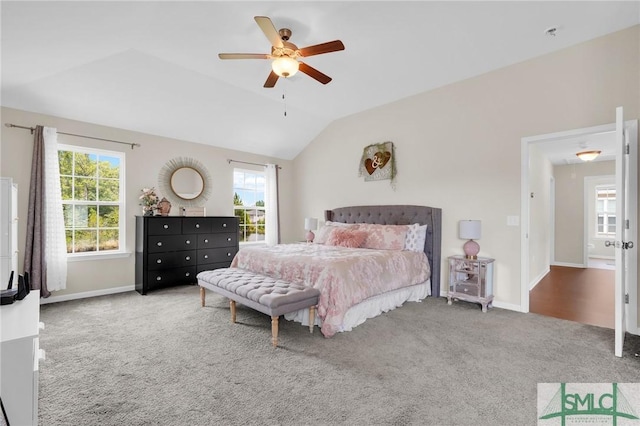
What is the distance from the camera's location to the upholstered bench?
2.69 metres

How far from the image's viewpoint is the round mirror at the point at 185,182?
16.9 feet

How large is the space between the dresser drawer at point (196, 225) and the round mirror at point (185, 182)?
50 centimetres

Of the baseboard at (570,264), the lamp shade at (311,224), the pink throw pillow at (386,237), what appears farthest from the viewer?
the baseboard at (570,264)

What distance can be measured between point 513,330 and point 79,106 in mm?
5868

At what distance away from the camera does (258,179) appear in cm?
659

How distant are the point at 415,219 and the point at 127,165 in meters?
4.49

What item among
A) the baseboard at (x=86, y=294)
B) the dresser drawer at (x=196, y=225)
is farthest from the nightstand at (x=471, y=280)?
the baseboard at (x=86, y=294)

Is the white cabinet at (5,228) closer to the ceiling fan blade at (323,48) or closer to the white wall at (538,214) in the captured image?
the ceiling fan blade at (323,48)

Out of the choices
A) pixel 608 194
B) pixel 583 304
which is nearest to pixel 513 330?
pixel 583 304

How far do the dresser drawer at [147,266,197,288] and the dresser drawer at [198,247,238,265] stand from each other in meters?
0.21

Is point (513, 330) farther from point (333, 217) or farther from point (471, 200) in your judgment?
point (333, 217)

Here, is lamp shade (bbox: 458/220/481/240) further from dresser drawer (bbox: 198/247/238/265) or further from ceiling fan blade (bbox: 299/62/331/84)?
dresser drawer (bbox: 198/247/238/265)

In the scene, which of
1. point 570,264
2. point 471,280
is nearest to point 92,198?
point 471,280

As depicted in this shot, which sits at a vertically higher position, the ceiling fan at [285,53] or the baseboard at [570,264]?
the ceiling fan at [285,53]
